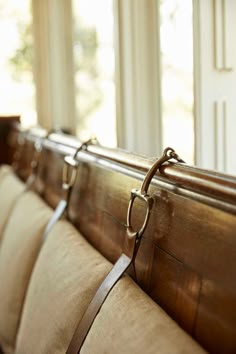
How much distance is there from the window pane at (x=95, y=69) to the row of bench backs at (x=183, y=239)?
800mm

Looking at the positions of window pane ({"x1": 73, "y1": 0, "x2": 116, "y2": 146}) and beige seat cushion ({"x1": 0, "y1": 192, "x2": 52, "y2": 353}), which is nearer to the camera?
beige seat cushion ({"x1": 0, "y1": 192, "x2": 52, "y2": 353})

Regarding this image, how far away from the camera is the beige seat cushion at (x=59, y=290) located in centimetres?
117

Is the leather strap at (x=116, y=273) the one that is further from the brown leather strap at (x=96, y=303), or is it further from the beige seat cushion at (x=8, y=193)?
the beige seat cushion at (x=8, y=193)

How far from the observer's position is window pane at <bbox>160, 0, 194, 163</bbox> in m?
1.44

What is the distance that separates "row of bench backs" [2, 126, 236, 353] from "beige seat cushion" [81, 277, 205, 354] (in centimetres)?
3

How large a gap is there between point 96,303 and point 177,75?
2.35ft

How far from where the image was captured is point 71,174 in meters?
1.77

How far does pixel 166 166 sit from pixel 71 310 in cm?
38

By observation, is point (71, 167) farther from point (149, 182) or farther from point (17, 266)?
point (149, 182)

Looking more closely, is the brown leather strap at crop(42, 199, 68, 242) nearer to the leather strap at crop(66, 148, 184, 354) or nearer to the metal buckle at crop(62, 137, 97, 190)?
the metal buckle at crop(62, 137, 97, 190)

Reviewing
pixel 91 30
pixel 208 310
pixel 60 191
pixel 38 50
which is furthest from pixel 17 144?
pixel 208 310

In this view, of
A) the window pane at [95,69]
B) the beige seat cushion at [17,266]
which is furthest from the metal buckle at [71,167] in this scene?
the window pane at [95,69]

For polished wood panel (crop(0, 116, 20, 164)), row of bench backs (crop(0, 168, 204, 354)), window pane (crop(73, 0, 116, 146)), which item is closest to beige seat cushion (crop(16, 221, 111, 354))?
row of bench backs (crop(0, 168, 204, 354))

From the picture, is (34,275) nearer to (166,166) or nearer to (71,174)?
(71,174)
